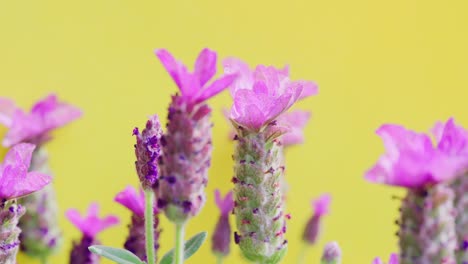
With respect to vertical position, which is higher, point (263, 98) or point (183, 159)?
point (263, 98)

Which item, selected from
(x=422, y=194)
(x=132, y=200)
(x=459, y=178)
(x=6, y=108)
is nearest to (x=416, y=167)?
(x=422, y=194)

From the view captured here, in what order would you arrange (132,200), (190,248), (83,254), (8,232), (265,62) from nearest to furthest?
1. (8,232)
2. (190,248)
3. (132,200)
4. (83,254)
5. (265,62)

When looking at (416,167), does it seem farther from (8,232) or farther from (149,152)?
(8,232)

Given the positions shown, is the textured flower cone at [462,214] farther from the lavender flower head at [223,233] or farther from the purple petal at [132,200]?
the lavender flower head at [223,233]

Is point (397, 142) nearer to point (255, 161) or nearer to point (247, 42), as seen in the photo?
point (255, 161)

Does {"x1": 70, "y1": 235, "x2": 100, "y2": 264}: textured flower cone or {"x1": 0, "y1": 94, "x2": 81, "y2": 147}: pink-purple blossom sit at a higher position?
{"x1": 0, "y1": 94, "x2": 81, "y2": 147}: pink-purple blossom

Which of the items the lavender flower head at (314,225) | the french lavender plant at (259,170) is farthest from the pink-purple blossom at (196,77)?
the lavender flower head at (314,225)

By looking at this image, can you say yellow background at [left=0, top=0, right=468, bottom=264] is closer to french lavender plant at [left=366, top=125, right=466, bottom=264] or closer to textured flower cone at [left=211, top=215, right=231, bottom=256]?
textured flower cone at [left=211, top=215, right=231, bottom=256]

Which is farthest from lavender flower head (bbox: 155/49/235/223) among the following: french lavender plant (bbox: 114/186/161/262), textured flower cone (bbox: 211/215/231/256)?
textured flower cone (bbox: 211/215/231/256)
